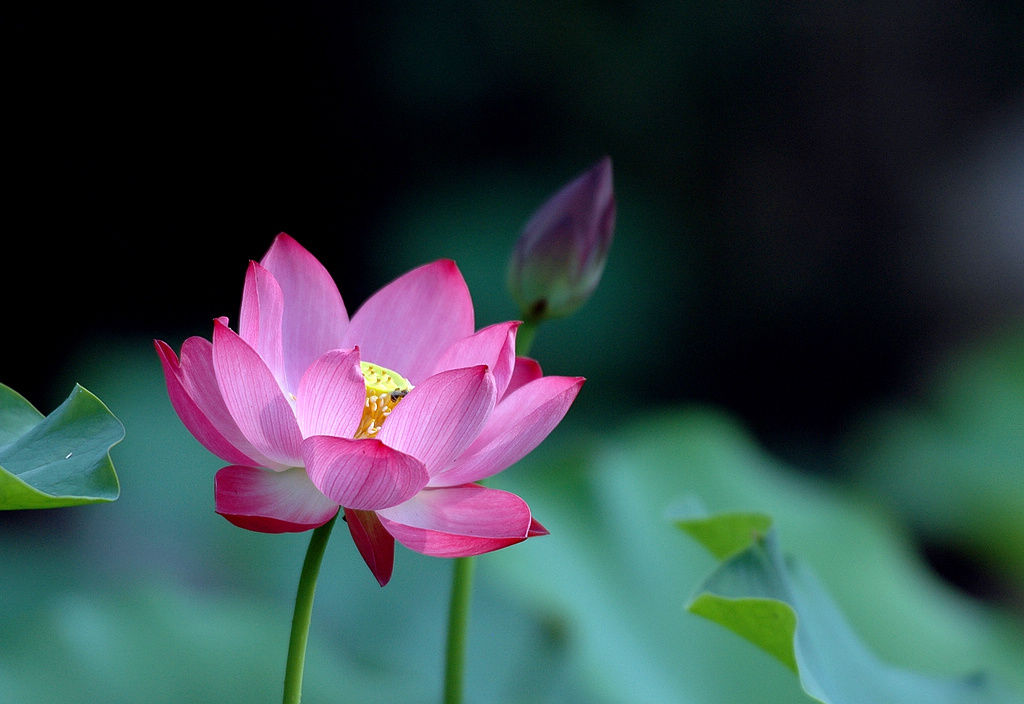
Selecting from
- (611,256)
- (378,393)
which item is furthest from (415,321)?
(611,256)

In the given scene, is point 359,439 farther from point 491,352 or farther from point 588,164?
point 588,164

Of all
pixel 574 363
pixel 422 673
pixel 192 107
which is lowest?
pixel 422 673

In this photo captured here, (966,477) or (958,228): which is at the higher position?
(958,228)

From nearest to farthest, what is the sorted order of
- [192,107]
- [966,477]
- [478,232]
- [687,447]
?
[687,447] < [966,477] < [192,107] < [478,232]

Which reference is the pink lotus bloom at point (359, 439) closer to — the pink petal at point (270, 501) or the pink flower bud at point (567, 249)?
the pink petal at point (270, 501)

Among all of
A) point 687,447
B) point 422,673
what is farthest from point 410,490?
point 687,447

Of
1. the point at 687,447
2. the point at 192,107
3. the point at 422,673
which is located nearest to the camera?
the point at 422,673

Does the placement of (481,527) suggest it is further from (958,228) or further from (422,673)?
(958,228)
